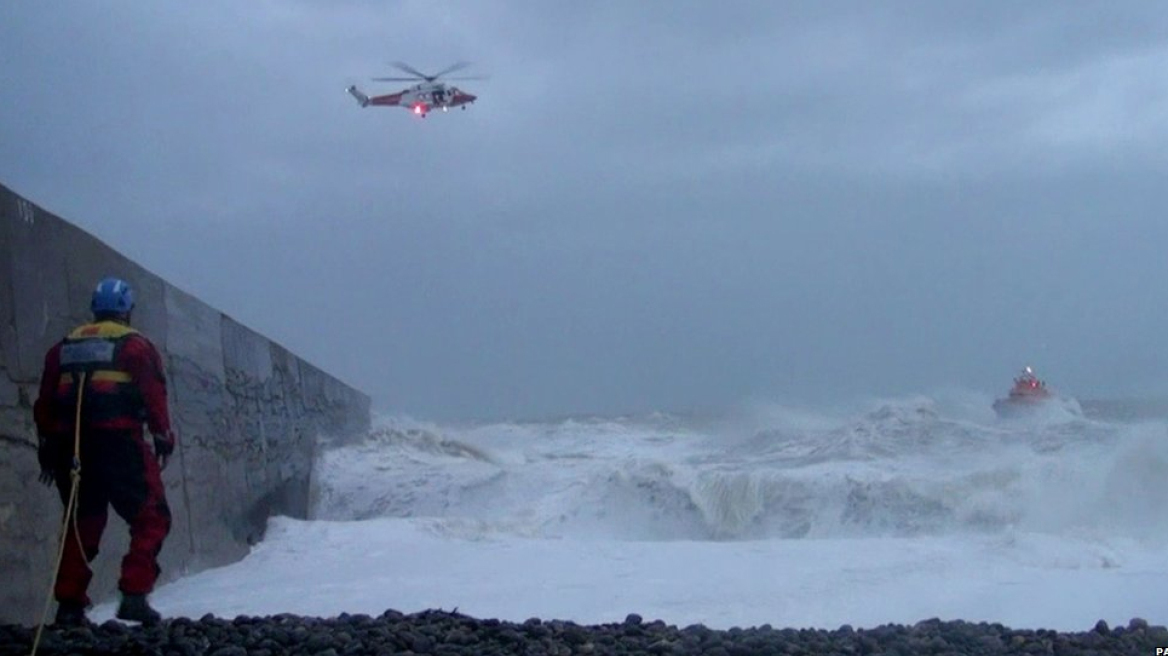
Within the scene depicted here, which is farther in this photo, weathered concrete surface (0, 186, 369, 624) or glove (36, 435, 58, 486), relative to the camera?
weathered concrete surface (0, 186, 369, 624)

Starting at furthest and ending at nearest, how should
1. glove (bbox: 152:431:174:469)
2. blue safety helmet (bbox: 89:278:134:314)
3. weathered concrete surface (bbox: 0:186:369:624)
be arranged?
weathered concrete surface (bbox: 0:186:369:624)
blue safety helmet (bbox: 89:278:134:314)
glove (bbox: 152:431:174:469)

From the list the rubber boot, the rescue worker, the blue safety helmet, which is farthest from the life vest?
the rubber boot

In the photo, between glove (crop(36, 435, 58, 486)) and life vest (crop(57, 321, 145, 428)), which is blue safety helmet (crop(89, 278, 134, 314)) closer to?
life vest (crop(57, 321, 145, 428))

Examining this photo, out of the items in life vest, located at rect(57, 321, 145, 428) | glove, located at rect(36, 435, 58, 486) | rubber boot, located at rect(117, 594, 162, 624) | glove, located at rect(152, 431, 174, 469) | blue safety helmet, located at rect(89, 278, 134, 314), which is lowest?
rubber boot, located at rect(117, 594, 162, 624)

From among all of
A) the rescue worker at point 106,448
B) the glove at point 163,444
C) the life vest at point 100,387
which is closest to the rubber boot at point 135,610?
the rescue worker at point 106,448

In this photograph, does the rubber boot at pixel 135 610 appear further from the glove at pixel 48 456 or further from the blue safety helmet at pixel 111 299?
the blue safety helmet at pixel 111 299

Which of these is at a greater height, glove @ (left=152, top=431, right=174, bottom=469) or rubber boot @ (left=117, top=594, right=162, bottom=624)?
glove @ (left=152, top=431, right=174, bottom=469)

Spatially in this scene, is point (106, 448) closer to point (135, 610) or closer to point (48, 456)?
point (48, 456)

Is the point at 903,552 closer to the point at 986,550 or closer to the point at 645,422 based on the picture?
the point at 986,550
